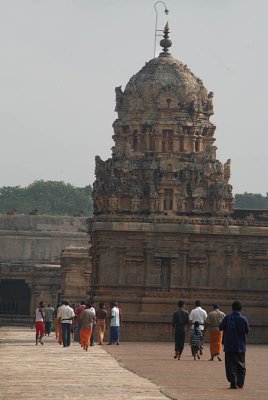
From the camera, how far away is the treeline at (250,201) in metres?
178

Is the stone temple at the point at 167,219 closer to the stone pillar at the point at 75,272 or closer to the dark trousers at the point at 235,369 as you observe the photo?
the dark trousers at the point at 235,369

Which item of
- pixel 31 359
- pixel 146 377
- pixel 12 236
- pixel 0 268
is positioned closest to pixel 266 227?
pixel 31 359

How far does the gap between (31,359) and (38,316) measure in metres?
11.2

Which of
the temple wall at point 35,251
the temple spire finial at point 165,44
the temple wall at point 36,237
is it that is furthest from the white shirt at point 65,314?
the temple wall at point 36,237

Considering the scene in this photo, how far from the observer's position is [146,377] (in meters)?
25.9

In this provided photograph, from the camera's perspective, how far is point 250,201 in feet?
589

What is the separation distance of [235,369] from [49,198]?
159 meters

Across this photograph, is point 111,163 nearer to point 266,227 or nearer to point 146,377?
point 266,227

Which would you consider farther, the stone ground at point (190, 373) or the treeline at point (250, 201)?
the treeline at point (250, 201)

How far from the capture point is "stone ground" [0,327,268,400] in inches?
852

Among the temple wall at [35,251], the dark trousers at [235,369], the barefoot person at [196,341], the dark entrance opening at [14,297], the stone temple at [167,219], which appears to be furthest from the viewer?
the dark entrance opening at [14,297]

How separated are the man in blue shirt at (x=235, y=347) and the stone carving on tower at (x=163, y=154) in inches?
1065

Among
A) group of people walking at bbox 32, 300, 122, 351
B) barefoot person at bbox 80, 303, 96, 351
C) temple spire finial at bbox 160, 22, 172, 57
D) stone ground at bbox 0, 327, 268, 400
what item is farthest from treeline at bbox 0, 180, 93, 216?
stone ground at bbox 0, 327, 268, 400

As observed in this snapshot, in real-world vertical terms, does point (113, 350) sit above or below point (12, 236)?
below
